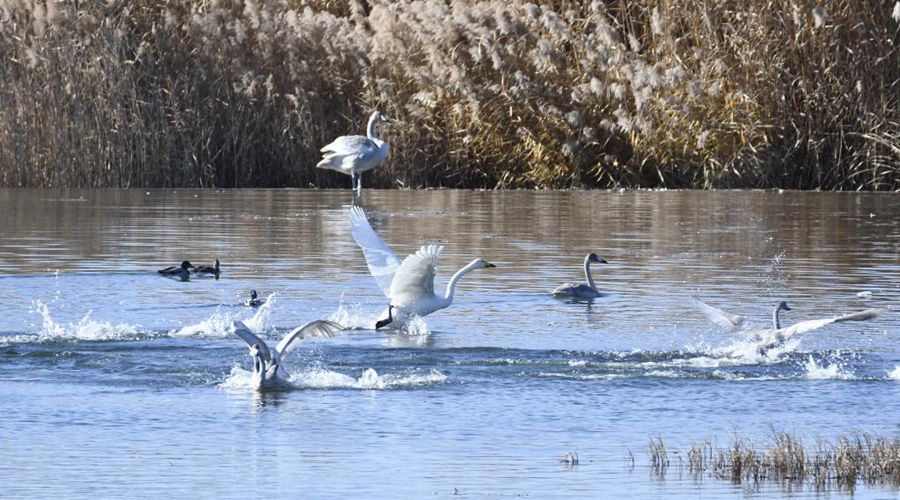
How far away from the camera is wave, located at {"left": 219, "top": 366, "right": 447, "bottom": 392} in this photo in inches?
373

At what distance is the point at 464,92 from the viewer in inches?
1065

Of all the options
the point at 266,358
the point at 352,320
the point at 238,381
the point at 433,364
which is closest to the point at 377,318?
the point at 352,320

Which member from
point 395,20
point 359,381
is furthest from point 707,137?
point 359,381

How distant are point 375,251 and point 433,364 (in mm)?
2372

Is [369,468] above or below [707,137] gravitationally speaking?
below

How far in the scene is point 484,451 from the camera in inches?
301

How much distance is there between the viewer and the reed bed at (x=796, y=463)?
6.98 metres

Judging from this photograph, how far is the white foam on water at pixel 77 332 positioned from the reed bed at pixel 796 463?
4738 mm

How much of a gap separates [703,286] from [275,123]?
14251 millimetres

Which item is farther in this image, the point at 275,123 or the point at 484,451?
the point at 275,123

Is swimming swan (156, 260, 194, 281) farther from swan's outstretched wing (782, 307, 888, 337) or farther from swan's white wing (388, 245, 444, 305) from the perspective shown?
swan's outstretched wing (782, 307, 888, 337)

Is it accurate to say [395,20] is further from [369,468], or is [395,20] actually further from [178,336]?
[369,468]

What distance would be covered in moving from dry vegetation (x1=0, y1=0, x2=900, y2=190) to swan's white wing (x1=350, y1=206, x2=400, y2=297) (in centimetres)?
1335

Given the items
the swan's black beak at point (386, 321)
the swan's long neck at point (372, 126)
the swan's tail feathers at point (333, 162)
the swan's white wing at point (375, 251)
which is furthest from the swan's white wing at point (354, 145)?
the swan's black beak at point (386, 321)
